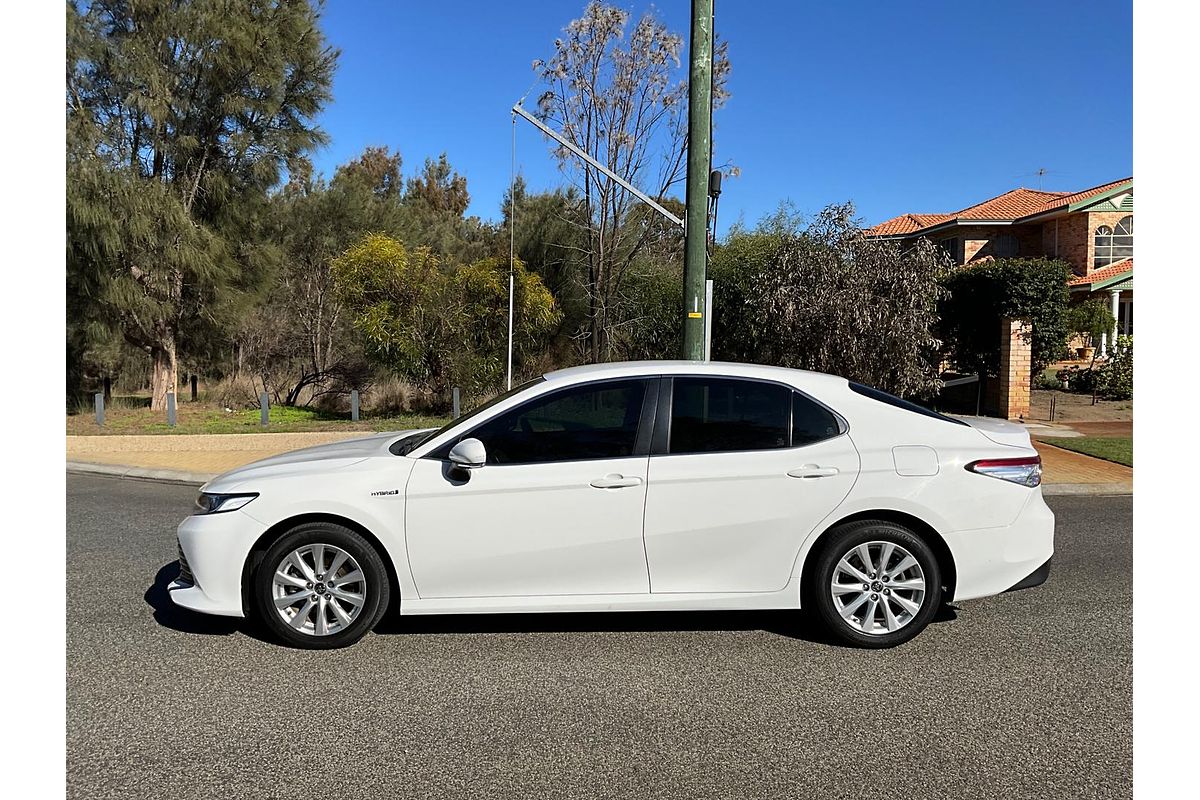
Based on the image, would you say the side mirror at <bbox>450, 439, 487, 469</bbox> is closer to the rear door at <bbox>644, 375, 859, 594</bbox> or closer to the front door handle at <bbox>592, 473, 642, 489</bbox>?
the front door handle at <bbox>592, 473, 642, 489</bbox>

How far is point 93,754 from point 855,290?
531 inches

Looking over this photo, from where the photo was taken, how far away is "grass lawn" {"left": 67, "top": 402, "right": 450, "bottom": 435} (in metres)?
17.0

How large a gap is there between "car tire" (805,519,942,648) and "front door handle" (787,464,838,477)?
31cm

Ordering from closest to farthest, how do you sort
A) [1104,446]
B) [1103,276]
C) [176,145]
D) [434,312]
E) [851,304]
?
[1104,446] < [851,304] < [434,312] < [176,145] < [1103,276]

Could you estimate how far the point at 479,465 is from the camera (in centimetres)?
489

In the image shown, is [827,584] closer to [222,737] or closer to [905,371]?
[222,737]

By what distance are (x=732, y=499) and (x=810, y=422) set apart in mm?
672

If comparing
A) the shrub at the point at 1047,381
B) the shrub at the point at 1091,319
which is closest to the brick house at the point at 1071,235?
the shrub at the point at 1091,319

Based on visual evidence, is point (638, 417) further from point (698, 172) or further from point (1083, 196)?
point (1083, 196)

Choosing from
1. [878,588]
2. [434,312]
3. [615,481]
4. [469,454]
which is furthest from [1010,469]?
[434,312]

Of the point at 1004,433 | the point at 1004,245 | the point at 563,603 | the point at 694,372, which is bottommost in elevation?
the point at 563,603

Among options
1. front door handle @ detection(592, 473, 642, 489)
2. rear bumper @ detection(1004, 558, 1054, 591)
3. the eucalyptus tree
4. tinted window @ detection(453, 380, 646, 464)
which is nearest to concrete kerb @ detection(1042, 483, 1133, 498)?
rear bumper @ detection(1004, 558, 1054, 591)

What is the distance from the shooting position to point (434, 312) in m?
18.7

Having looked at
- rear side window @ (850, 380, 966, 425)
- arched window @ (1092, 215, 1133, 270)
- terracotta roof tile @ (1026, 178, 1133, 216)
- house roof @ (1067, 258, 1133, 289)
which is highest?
terracotta roof tile @ (1026, 178, 1133, 216)
